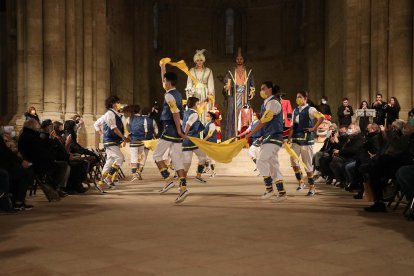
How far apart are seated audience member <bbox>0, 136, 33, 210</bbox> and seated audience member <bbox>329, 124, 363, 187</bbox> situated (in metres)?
6.01

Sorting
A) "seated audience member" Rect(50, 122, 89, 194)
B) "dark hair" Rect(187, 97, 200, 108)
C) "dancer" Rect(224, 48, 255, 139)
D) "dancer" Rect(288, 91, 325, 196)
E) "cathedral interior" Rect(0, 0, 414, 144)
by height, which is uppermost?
"cathedral interior" Rect(0, 0, 414, 144)

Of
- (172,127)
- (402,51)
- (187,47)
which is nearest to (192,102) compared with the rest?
(172,127)

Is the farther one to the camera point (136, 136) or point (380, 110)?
point (380, 110)

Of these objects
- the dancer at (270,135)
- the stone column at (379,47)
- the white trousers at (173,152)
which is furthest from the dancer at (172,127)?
the stone column at (379,47)

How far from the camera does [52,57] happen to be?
18.9 metres

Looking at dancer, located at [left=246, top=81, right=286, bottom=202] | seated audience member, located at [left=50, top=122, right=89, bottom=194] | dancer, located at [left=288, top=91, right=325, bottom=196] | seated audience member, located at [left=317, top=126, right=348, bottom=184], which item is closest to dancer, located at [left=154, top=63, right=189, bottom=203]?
dancer, located at [left=246, top=81, right=286, bottom=202]

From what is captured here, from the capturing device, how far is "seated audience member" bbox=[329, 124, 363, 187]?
10844 mm

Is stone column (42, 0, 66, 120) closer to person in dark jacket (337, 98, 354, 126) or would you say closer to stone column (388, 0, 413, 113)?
person in dark jacket (337, 98, 354, 126)

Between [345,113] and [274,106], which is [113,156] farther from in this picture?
[345,113]

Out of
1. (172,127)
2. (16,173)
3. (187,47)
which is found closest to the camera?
(16,173)

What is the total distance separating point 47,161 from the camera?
8867 mm

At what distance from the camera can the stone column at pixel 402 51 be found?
658 inches

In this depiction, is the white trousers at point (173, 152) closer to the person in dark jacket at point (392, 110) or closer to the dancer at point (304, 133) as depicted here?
the dancer at point (304, 133)

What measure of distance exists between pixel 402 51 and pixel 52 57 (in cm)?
1135
